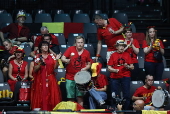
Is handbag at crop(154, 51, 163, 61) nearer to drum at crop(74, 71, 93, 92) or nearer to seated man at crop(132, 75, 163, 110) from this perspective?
seated man at crop(132, 75, 163, 110)

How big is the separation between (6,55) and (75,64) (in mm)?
2028

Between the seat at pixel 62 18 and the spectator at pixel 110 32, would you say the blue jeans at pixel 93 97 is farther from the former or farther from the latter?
the seat at pixel 62 18

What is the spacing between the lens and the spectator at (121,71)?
1090cm

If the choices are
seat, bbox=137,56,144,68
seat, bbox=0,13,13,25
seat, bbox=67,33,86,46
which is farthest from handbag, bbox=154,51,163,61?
seat, bbox=0,13,13,25

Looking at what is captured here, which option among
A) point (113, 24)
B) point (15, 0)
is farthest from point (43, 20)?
point (113, 24)

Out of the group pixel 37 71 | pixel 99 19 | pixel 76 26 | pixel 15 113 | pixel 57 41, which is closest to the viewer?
pixel 15 113

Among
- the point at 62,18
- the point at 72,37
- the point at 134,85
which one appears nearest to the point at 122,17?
the point at 62,18

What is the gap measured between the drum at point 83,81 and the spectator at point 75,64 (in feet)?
1.31

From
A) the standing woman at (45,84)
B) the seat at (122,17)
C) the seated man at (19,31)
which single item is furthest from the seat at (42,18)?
the standing woman at (45,84)

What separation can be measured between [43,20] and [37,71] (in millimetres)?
4306

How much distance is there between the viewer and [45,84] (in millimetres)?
10578

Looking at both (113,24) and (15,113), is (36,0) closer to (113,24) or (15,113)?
(113,24)

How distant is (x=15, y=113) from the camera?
835 centimetres

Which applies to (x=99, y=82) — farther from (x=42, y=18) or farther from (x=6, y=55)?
(x=42, y=18)
